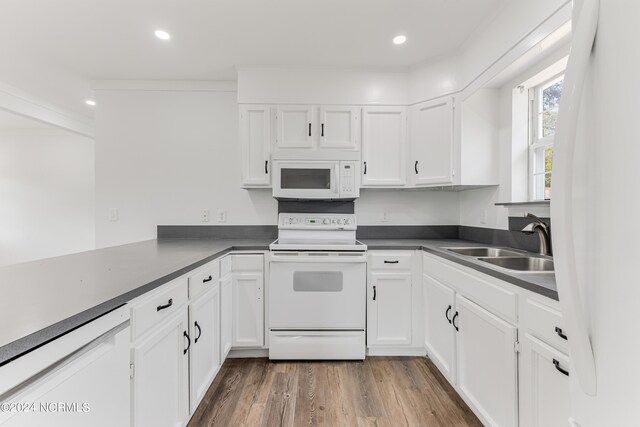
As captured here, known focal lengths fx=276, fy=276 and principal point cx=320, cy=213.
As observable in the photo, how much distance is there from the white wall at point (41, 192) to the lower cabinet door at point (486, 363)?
17.9 feet

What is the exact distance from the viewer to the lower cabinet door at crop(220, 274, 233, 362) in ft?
6.40

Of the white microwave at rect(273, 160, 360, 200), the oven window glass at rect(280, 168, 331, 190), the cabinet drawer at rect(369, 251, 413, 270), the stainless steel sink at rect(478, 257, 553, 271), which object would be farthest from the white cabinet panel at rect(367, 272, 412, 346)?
the oven window glass at rect(280, 168, 331, 190)

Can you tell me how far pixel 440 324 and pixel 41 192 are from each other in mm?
5894

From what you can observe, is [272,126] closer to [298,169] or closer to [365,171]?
[298,169]

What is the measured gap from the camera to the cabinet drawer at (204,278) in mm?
1490

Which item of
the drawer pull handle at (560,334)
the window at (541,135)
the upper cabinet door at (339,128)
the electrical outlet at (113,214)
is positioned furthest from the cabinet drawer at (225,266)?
the window at (541,135)

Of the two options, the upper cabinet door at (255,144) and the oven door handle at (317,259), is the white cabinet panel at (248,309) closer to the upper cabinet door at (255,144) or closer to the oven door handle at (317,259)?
the oven door handle at (317,259)

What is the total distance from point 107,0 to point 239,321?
2.31 metres

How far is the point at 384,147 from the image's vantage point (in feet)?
8.26

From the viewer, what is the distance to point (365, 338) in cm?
220

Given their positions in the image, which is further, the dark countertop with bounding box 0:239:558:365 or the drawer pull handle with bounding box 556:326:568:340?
the drawer pull handle with bounding box 556:326:568:340

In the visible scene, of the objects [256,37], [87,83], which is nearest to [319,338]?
[256,37]

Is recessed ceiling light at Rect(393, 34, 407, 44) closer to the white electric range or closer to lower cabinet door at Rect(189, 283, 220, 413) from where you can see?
the white electric range

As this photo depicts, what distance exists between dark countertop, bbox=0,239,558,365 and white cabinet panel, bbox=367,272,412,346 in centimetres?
57
